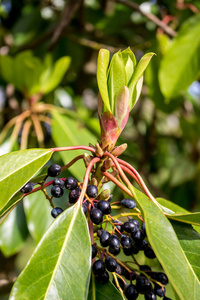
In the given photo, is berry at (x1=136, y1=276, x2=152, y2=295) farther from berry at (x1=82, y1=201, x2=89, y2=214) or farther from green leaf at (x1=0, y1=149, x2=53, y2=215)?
green leaf at (x1=0, y1=149, x2=53, y2=215)

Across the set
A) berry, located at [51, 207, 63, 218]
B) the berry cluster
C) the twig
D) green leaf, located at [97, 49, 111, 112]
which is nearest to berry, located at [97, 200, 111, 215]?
the berry cluster

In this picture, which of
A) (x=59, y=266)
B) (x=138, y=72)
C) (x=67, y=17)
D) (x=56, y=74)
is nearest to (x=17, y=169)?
(x=59, y=266)

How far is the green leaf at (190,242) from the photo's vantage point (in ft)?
2.27

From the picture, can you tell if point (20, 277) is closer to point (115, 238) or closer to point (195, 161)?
point (115, 238)

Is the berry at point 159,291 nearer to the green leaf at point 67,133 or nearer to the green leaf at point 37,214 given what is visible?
the green leaf at point 37,214

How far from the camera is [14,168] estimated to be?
28.9 inches

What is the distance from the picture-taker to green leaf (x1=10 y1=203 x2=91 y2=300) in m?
0.59

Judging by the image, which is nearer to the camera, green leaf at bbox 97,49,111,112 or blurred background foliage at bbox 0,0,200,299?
green leaf at bbox 97,49,111,112

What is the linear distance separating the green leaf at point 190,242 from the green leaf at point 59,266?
Answer: 0.68 feet

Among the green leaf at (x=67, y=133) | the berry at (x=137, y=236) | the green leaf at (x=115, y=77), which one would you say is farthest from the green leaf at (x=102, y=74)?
the green leaf at (x=67, y=133)

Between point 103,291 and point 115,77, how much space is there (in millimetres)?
455

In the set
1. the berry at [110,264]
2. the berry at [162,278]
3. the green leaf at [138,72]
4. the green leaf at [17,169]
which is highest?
the green leaf at [138,72]

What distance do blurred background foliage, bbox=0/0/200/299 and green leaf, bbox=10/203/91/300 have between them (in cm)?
48

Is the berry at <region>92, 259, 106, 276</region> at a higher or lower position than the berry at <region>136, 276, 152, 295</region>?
higher
